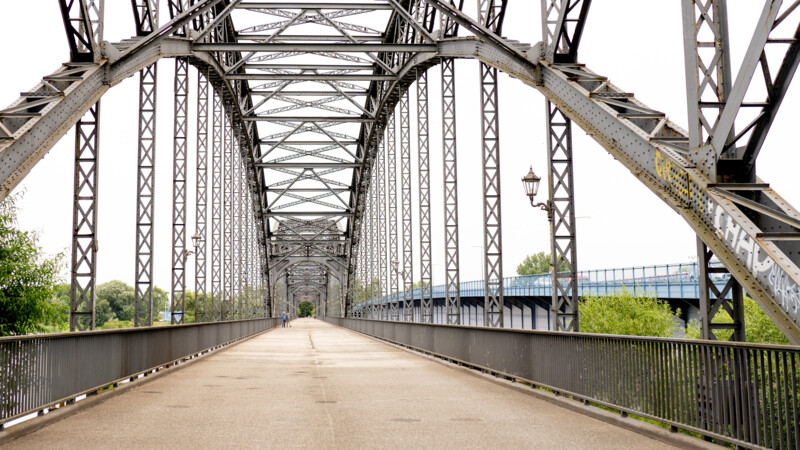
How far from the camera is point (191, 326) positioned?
22.0 meters

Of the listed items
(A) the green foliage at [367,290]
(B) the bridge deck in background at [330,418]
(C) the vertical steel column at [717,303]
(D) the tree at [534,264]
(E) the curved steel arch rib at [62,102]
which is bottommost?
(B) the bridge deck in background at [330,418]

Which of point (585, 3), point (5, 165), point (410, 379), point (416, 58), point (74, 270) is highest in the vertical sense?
point (416, 58)

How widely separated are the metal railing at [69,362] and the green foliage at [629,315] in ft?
113

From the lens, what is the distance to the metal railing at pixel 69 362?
29.7 feet

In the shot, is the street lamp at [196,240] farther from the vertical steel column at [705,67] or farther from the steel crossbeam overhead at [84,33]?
the vertical steel column at [705,67]

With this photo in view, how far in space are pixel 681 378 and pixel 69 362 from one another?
7.86 metres

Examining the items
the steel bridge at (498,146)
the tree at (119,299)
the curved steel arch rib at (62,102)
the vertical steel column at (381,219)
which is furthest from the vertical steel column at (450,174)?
the tree at (119,299)

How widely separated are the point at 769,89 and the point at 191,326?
1670 cm

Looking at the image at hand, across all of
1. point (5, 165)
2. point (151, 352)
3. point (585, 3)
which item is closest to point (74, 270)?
point (151, 352)

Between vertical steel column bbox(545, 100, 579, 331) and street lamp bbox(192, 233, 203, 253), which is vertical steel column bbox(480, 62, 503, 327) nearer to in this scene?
vertical steel column bbox(545, 100, 579, 331)

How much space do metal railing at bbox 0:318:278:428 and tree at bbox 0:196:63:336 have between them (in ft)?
46.9

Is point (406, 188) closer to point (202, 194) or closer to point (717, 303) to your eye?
point (202, 194)

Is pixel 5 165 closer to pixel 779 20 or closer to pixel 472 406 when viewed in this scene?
pixel 472 406

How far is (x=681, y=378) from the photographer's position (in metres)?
8.23
